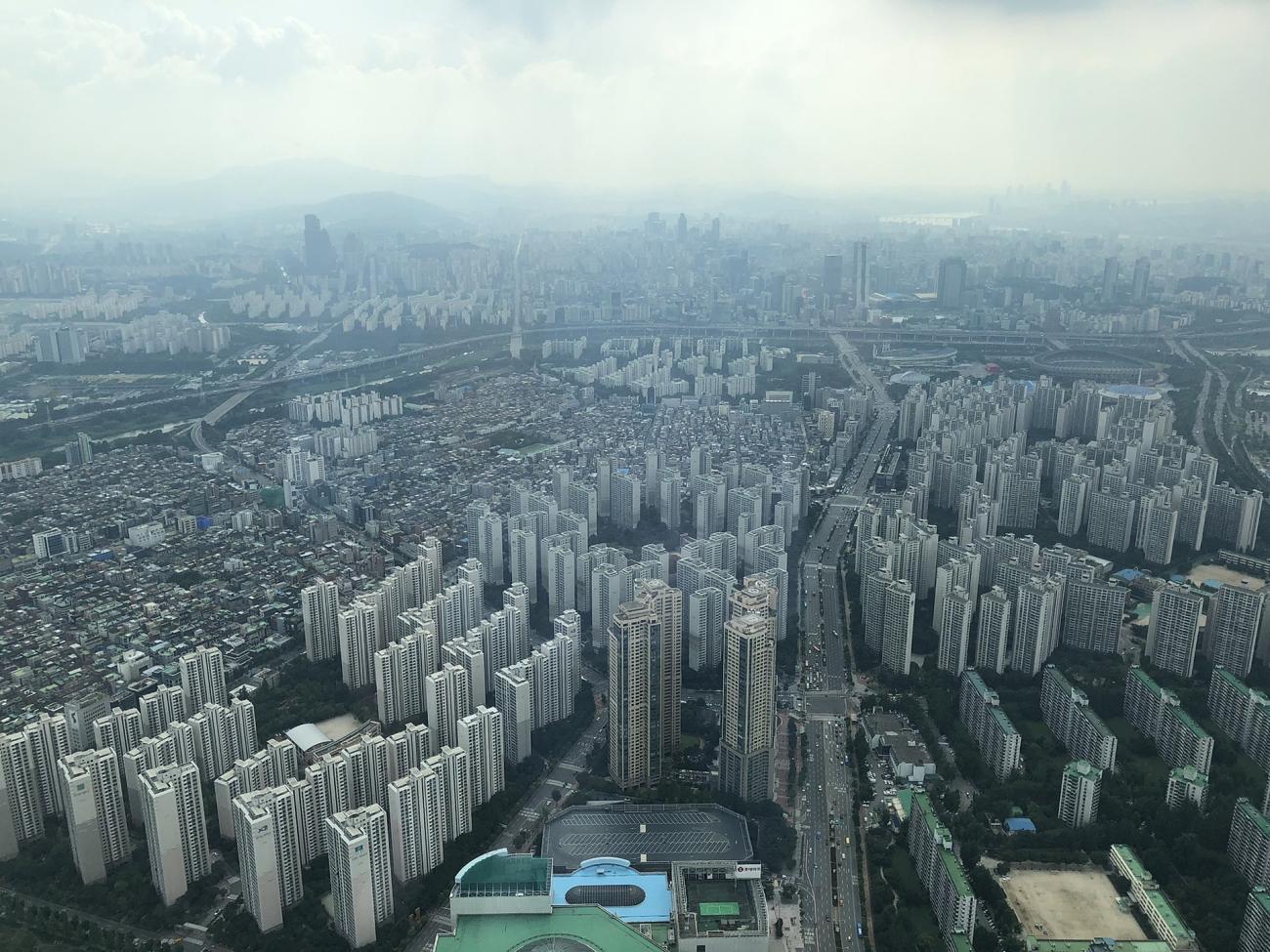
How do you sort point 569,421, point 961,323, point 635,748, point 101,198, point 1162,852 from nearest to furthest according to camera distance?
point 1162,852
point 635,748
point 101,198
point 569,421
point 961,323

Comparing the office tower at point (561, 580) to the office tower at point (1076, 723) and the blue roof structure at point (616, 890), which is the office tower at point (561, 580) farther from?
the office tower at point (1076, 723)

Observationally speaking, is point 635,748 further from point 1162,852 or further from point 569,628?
point 1162,852

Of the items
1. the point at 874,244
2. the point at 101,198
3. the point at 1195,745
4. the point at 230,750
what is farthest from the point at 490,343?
the point at 1195,745

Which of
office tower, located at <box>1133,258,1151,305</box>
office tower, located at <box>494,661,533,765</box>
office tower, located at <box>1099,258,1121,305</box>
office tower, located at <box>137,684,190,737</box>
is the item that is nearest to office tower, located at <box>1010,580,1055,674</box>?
office tower, located at <box>494,661,533,765</box>

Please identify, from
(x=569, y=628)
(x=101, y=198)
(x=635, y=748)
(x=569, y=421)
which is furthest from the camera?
Result: (x=569, y=421)

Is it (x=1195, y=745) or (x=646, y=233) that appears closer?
(x=1195, y=745)

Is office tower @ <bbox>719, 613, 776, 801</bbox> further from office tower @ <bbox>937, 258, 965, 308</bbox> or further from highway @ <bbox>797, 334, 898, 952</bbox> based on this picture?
office tower @ <bbox>937, 258, 965, 308</bbox>
